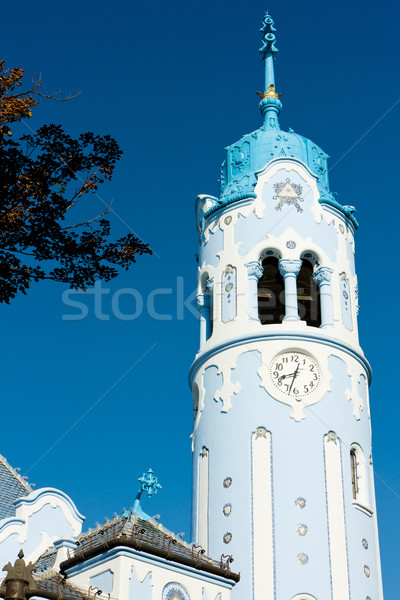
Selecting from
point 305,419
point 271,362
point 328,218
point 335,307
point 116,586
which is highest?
point 328,218

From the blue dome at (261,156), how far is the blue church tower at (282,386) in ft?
0.16

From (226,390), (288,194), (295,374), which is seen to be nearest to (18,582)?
(226,390)

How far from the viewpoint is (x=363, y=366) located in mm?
31078

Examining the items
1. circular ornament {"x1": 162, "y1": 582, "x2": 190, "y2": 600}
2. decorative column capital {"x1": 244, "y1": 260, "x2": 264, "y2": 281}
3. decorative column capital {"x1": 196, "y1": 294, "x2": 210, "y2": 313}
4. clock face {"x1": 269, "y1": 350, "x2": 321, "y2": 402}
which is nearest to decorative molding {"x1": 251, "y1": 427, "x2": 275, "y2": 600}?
clock face {"x1": 269, "y1": 350, "x2": 321, "y2": 402}

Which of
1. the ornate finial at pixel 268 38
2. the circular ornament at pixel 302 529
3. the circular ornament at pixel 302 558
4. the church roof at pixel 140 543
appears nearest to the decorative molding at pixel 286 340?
the circular ornament at pixel 302 529

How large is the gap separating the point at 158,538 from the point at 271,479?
5.09m

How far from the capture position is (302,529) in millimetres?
26953

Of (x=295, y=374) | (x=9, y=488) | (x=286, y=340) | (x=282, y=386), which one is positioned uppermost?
(x=286, y=340)

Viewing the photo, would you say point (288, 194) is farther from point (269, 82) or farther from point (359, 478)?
point (359, 478)

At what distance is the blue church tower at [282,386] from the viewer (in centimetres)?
2695

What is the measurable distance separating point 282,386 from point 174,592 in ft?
27.8

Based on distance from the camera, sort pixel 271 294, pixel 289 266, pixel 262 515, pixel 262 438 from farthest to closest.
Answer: pixel 271 294 → pixel 289 266 → pixel 262 438 → pixel 262 515

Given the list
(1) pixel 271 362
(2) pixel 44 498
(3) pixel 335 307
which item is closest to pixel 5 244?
(2) pixel 44 498

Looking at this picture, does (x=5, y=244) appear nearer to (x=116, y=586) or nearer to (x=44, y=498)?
(x=116, y=586)
